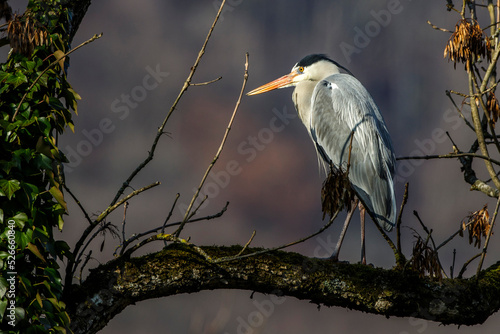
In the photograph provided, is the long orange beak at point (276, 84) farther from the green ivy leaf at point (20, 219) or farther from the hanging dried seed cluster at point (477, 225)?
the green ivy leaf at point (20, 219)

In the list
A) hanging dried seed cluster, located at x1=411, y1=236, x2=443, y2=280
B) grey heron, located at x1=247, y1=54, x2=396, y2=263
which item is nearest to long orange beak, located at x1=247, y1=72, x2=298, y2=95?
grey heron, located at x1=247, y1=54, x2=396, y2=263

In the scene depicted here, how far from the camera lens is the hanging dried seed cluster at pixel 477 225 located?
3.76 meters

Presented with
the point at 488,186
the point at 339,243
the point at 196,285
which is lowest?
the point at 196,285

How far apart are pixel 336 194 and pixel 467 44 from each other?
1902 mm

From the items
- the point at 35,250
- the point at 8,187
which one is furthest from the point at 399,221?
the point at 8,187

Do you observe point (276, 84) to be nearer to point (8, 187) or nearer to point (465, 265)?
point (465, 265)

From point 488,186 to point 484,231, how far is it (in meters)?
0.59

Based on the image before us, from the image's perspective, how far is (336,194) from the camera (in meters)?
2.77

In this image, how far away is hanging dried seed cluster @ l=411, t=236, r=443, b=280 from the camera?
3041 millimetres

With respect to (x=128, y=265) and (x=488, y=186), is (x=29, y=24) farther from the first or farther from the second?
(x=488, y=186)

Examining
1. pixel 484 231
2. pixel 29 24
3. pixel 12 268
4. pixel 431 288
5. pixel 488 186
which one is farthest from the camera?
pixel 488 186

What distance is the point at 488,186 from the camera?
423 centimetres

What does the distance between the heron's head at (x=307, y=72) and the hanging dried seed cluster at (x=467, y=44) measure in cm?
212

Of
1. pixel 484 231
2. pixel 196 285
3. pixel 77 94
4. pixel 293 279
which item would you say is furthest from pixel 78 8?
pixel 484 231
